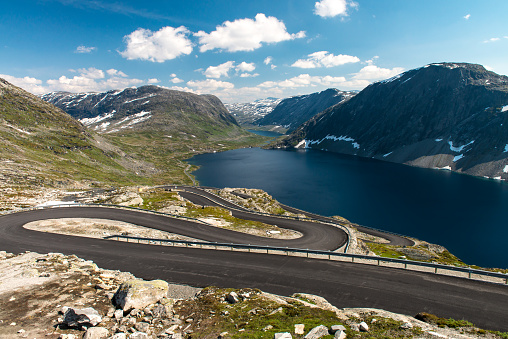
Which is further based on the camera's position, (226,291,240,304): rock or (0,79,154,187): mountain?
(0,79,154,187): mountain

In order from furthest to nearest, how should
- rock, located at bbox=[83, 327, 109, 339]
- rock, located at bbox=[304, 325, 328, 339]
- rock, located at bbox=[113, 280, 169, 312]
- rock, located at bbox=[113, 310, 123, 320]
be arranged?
rock, located at bbox=[113, 280, 169, 312] < rock, located at bbox=[113, 310, 123, 320] < rock, located at bbox=[83, 327, 109, 339] < rock, located at bbox=[304, 325, 328, 339]

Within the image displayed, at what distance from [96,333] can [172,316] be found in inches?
153

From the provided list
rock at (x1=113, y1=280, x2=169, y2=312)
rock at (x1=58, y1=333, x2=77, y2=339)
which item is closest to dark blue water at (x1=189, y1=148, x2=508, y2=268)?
rock at (x1=113, y1=280, x2=169, y2=312)

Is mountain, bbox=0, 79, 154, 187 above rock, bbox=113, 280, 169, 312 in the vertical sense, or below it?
above

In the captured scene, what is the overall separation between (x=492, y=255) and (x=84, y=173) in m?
138

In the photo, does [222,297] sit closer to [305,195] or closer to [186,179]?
[305,195]

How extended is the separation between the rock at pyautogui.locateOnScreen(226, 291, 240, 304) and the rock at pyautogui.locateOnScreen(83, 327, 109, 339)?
6.99 metres

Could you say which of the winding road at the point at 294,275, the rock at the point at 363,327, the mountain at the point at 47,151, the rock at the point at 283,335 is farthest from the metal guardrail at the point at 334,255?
the mountain at the point at 47,151

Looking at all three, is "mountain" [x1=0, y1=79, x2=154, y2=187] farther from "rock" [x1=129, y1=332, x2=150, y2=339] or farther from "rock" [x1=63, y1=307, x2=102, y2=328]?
"rock" [x1=129, y1=332, x2=150, y2=339]

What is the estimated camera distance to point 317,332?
11828mm

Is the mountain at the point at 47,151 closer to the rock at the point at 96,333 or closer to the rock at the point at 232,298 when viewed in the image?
the rock at the point at 96,333

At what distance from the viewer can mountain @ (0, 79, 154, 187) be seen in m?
81.9

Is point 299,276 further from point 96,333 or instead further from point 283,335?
point 96,333

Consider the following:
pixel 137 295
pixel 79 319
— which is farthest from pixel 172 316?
pixel 79 319
